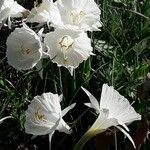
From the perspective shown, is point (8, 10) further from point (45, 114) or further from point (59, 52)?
point (45, 114)

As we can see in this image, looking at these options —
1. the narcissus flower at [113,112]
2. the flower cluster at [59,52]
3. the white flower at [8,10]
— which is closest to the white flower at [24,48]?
the flower cluster at [59,52]

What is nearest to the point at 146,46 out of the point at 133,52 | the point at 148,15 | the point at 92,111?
the point at 133,52

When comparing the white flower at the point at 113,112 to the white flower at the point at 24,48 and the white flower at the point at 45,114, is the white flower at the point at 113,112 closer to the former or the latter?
the white flower at the point at 45,114

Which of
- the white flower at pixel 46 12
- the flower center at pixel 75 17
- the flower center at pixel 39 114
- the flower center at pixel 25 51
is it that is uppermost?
the white flower at pixel 46 12

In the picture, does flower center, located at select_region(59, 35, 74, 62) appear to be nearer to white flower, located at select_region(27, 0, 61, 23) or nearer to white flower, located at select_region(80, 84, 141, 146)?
white flower, located at select_region(27, 0, 61, 23)

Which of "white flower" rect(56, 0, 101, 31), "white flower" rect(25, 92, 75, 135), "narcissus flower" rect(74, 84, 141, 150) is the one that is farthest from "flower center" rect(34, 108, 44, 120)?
"white flower" rect(56, 0, 101, 31)

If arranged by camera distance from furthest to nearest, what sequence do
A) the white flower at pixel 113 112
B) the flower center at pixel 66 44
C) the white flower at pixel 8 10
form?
the white flower at pixel 8 10
the flower center at pixel 66 44
the white flower at pixel 113 112

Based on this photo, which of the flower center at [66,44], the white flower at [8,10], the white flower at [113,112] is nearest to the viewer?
the white flower at [113,112]

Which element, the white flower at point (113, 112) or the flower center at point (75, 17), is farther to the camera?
the flower center at point (75, 17)
